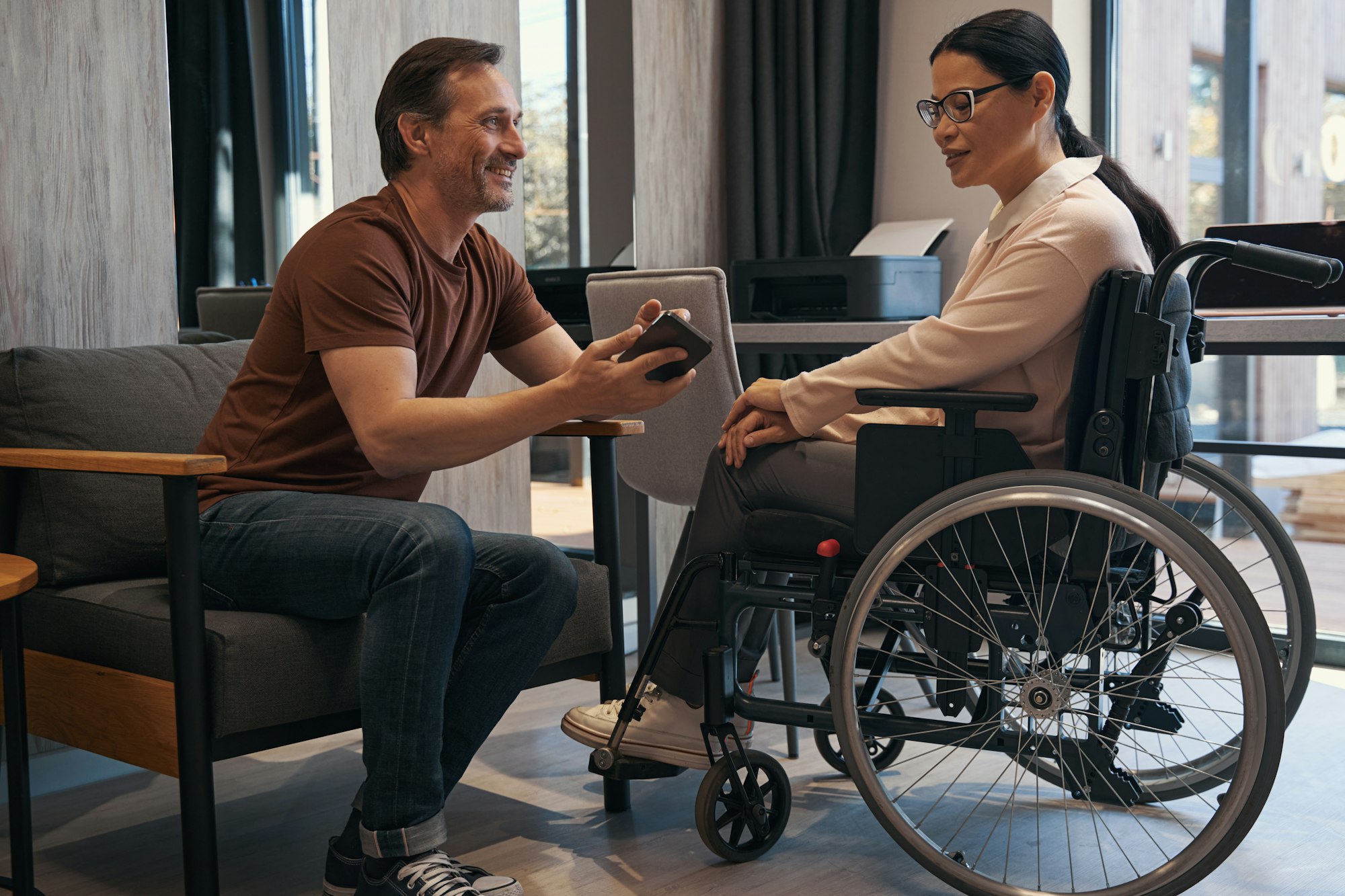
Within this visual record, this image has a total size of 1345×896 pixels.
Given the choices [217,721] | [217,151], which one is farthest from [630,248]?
[217,721]

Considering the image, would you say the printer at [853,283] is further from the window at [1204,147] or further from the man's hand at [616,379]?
the man's hand at [616,379]

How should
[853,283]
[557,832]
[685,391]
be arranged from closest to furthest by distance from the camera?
[557,832] < [685,391] < [853,283]

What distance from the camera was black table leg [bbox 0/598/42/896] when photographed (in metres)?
1.61

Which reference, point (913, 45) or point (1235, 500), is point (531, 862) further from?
point (913, 45)

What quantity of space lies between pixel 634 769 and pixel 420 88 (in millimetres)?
1044

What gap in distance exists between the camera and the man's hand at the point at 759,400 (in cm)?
181

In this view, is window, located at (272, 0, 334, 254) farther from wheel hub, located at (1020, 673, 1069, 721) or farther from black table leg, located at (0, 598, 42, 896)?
wheel hub, located at (1020, 673, 1069, 721)

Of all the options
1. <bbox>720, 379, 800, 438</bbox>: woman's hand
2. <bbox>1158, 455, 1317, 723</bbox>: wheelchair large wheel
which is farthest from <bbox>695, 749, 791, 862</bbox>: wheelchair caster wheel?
<bbox>1158, 455, 1317, 723</bbox>: wheelchair large wheel

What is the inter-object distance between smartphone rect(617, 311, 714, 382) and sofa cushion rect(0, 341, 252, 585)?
0.80 metres

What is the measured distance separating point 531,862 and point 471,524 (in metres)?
1.26

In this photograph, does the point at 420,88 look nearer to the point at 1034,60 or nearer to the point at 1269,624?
the point at 1034,60

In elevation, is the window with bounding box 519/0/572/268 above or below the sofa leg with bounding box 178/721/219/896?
above

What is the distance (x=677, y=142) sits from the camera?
3.52 metres

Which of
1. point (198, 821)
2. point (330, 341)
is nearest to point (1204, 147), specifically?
point (330, 341)
